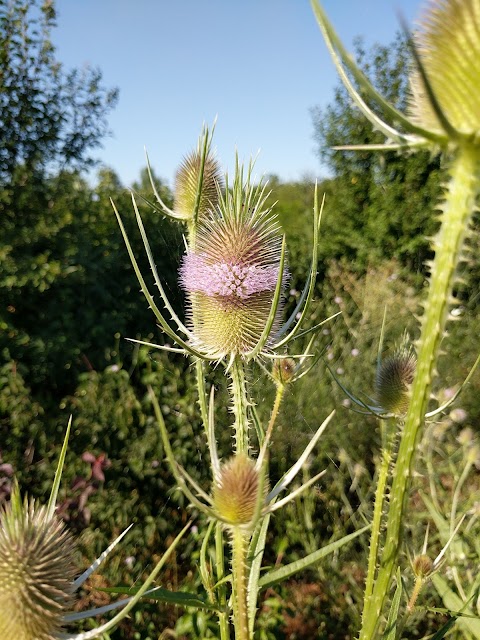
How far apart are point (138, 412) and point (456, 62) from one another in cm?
284

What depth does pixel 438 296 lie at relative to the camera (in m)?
0.65

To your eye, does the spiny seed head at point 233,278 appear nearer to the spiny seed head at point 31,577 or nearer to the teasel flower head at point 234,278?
the teasel flower head at point 234,278

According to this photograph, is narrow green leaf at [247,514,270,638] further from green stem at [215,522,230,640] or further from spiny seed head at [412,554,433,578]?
spiny seed head at [412,554,433,578]

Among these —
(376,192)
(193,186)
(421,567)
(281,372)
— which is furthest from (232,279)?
(376,192)

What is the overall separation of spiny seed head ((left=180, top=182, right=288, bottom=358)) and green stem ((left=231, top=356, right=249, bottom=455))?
0.05m

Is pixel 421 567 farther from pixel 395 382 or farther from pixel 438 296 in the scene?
pixel 438 296

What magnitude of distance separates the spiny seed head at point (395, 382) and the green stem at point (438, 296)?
653mm

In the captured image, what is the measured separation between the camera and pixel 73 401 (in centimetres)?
332

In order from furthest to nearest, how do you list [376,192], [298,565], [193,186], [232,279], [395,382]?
[376,192] → [193,186] → [395,382] → [232,279] → [298,565]

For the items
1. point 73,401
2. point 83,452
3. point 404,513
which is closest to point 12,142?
point 73,401

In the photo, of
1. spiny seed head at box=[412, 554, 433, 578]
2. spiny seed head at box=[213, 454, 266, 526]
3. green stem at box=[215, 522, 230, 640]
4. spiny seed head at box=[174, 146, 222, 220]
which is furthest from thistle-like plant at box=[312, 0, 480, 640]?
spiny seed head at box=[174, 146, 222, 220]

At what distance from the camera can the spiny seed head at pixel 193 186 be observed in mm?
1604

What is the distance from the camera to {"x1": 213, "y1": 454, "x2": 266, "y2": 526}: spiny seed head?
2.83 ft

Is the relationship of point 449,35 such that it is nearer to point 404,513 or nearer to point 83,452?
point 404,513
